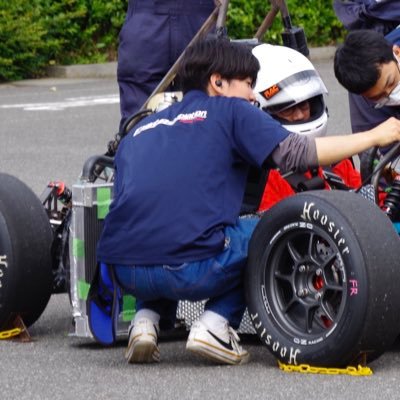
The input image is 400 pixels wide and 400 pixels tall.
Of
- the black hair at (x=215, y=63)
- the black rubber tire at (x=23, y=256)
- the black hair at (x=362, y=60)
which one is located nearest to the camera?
the black hair at (x=215, y=63)

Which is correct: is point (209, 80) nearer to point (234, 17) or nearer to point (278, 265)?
point (278, 265)

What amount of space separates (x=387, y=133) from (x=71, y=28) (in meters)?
12.4

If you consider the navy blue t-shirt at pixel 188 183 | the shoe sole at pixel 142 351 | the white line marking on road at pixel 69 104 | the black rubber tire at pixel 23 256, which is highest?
the navy blue t-shirt at pixel 188 183

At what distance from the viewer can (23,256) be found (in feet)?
17.9

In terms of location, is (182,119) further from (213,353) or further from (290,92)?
(213,353)

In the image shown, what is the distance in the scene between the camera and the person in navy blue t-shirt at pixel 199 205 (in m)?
4.99

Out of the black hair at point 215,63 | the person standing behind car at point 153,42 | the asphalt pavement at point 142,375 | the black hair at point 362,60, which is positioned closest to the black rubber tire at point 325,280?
the asphalt pavement at point 142,375

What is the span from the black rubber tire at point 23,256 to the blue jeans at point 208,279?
0.45m

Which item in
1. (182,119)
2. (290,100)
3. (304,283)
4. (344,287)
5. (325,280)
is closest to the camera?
(344,287)

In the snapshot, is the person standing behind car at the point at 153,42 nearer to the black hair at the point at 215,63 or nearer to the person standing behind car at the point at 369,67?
the person standing behind car at the point at 369,67

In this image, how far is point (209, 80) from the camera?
5.24 m

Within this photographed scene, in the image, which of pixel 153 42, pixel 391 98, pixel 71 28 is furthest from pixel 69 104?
pixel 391 98

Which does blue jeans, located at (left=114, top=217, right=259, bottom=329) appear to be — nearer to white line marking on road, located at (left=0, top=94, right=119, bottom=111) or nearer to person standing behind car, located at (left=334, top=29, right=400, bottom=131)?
person standing behind car, located at (left=334, top=29, right=400, bottom=131)

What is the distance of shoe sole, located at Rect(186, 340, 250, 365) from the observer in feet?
16.3
